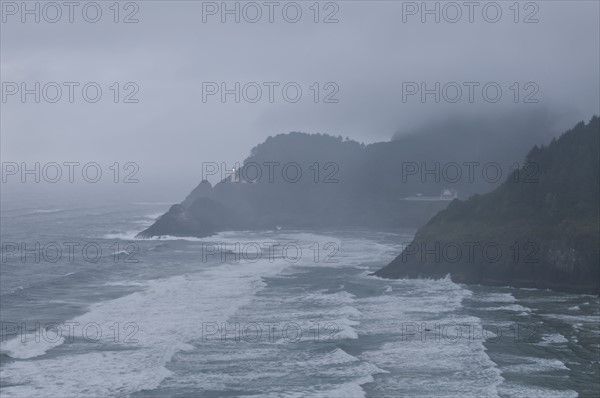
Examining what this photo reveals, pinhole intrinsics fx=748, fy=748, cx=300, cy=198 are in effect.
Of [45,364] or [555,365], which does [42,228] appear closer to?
[45,364]

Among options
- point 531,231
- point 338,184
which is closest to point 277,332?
point 531,231

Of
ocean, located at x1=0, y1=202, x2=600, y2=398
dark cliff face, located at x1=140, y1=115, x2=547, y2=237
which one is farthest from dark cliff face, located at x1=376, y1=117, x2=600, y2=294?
dark cliff face, located at x1=140, y1=115, x2=547, y2=237

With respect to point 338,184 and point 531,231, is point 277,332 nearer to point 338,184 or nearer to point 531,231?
point 531,231

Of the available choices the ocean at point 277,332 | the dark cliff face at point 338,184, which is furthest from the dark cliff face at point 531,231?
the dark cliff face at point 338,184

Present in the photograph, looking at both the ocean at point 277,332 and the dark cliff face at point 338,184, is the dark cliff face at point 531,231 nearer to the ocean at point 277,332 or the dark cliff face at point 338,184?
the ocean at point 277,332

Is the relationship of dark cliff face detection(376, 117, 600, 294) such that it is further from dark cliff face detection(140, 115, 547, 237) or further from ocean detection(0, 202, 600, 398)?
dark cliff face detection(140, 115, 547, 237)
